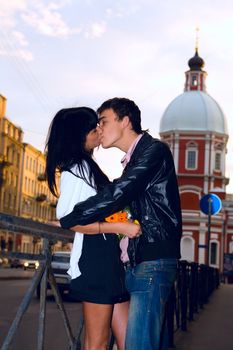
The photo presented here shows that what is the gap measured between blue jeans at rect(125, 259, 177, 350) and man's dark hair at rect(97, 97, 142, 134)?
734 millimetres

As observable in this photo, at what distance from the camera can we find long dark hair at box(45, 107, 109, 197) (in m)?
3.18

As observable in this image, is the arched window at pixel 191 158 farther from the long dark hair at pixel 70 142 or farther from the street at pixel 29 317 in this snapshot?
the long dark hair at pixel 70 142

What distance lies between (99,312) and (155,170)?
0.76 metres

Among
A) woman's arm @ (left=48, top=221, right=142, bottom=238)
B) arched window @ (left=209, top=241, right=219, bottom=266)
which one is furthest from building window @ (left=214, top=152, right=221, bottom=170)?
woman's arm @ (left=48, top=221, right=142, bottom=238)

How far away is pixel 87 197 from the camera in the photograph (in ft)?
10.1

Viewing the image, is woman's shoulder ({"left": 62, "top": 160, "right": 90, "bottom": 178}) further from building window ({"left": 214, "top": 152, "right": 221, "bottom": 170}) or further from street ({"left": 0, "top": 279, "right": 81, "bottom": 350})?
building window ({"left": 214, "top": 152, "right": 221, "bottom": 170})

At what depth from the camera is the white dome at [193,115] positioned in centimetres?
6344

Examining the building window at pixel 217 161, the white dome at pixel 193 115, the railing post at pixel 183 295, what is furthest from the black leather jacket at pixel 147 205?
the building window at pixel 217 161

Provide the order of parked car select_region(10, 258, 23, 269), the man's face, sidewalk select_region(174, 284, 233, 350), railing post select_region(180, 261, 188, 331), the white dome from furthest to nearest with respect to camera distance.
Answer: the white dome, railing post select_region(180, 261, 188, 331), sidewalk select_region(174, 284, 233, 350), the man's face, parked car select_region(10, 258, 23, 269)

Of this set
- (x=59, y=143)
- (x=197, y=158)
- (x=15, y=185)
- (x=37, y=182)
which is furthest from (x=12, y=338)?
(x=37, y=182)

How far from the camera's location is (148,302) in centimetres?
276

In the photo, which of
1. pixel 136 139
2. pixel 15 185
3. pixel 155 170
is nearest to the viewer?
pixel 155 170

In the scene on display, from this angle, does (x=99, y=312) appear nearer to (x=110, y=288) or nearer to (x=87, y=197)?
(x=110, y=288)

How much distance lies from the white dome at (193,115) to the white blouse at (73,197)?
60373 millimetres
